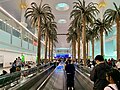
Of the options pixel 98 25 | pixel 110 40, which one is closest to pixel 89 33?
pixel 98 25

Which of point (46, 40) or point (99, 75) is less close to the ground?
point (46, 40)

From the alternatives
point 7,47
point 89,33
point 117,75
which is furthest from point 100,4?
point 117,75

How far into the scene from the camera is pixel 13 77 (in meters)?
7.90

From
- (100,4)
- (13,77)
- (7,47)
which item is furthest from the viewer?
(100,4)

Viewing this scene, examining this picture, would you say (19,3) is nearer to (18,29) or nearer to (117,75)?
(18,29)

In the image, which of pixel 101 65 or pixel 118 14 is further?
pixel 118 14

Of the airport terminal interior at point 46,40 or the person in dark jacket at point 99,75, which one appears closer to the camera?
the person in dark jacket at point 99,75

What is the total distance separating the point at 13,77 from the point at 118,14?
1647 cm

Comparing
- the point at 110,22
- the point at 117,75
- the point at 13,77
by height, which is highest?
the point at 110,22

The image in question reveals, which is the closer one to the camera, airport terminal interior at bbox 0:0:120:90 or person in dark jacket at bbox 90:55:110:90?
person in dark jacket at bbox 90:55:110:90

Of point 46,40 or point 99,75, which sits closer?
point 99,75

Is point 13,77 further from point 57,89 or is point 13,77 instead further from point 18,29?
point 18,29

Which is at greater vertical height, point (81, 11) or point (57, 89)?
point (81, 11)

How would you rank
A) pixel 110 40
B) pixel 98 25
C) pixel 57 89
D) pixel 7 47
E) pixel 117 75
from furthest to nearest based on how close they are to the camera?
1. pixel 110 40
2. pixel 7 47
3. pixel 98 25
4. pixel 57 89
5. pixel 117 75
